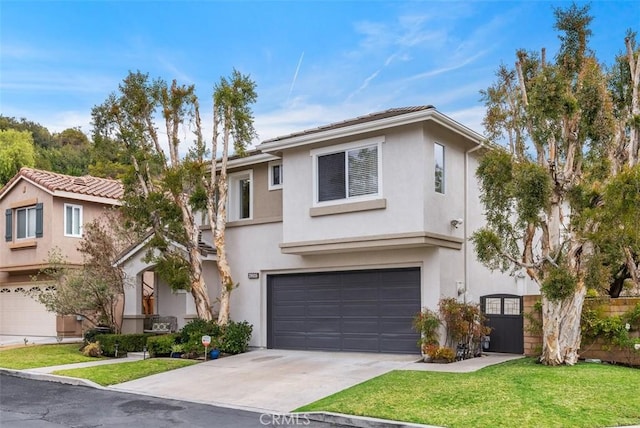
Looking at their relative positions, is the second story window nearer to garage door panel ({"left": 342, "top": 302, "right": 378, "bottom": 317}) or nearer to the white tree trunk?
garage door panel ({"left": 342, "top": 302, "right": 378, "bottom": 317})

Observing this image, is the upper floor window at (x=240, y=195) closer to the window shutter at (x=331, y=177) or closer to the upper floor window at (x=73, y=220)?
the window shutter at (x=331, y=177)

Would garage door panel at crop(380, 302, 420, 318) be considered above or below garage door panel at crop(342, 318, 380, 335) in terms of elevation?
above

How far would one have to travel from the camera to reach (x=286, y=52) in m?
18.5

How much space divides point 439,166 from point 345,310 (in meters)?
4.79

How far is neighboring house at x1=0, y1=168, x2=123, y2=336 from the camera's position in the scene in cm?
2556

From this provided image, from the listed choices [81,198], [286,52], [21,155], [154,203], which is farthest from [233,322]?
[21,155]

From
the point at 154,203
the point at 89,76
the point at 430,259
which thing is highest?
the point at 89,76

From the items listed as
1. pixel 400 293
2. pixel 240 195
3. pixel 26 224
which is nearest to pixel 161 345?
pixel 240 195

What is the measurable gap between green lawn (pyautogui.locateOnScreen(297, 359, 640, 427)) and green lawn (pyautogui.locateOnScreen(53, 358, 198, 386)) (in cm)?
554

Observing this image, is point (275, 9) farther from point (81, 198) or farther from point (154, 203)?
point (81, 198)

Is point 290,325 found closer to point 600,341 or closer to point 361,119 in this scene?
point 361,119

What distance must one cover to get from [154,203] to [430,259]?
8.23 meters

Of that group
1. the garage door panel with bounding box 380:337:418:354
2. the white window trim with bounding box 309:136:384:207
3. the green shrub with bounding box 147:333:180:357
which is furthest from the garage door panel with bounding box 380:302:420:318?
the green shrub with bounding box 147:333:180:357

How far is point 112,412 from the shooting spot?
35.4ft
